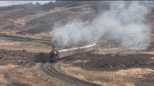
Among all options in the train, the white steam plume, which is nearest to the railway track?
the train

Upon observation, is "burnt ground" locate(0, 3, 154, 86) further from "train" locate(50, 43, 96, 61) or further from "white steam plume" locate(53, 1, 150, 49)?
"white steam plume" locate(53, 1, 150, 49)

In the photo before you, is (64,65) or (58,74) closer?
(58,74)

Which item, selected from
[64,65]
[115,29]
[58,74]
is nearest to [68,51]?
[64,65]

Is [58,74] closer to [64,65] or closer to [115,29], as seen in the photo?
[64,65]

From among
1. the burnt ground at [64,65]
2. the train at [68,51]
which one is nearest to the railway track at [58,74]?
the burnt ground at [64,65]

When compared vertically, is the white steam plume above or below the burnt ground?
below

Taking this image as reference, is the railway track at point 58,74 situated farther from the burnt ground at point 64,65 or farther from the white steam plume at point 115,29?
the white steam plume at point 115,29

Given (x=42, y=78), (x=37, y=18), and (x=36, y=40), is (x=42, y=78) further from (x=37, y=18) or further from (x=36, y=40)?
(x=37, y=18)
